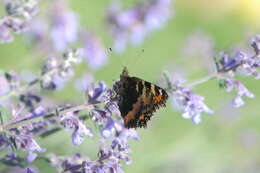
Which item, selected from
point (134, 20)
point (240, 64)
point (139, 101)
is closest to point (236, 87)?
point (240, 64)

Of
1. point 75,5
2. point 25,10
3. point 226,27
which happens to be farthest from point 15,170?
point 226,27

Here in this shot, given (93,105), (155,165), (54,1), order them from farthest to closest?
(155,165), (54,1), (93,105)

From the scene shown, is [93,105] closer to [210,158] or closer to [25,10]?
[25,10]

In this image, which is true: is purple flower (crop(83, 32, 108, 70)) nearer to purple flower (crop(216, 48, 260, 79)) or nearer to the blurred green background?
the blurred green background

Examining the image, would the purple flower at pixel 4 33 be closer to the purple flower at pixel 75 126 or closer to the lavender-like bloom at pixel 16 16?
the lavender-like bloom at pixel 16 16

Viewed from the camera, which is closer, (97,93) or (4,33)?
(97,93)

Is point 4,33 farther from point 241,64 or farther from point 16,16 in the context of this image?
point 241,64
